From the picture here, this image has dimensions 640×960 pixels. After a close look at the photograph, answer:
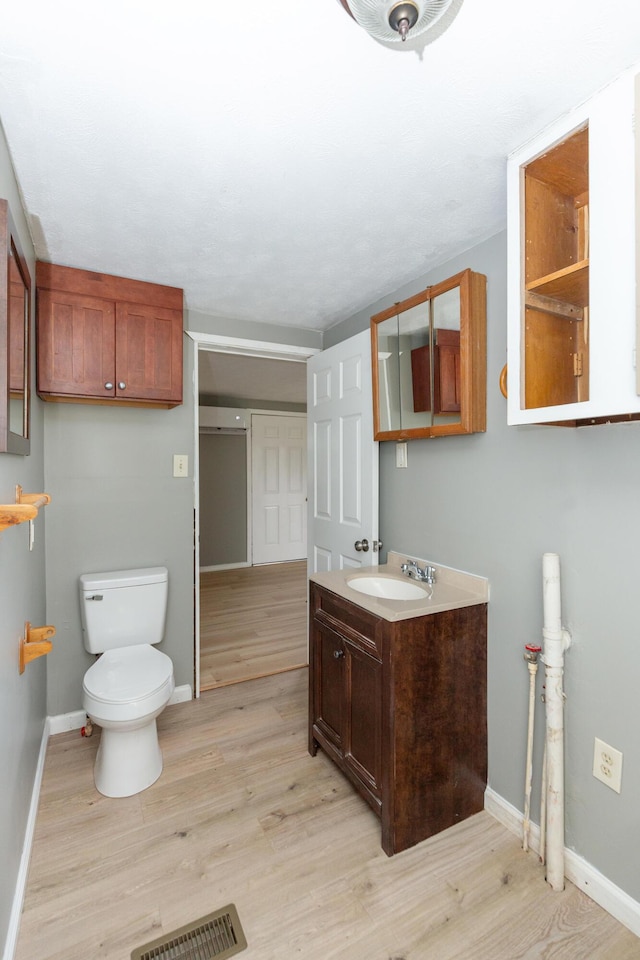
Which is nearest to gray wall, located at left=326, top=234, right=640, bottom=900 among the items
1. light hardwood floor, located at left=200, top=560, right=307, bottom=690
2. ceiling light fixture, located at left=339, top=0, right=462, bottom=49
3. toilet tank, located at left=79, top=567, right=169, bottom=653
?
ceiling light fixture, located at left=339, top=0, right=462, bottom=49

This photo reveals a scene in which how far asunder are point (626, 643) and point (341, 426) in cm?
166

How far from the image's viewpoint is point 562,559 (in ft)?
5.10

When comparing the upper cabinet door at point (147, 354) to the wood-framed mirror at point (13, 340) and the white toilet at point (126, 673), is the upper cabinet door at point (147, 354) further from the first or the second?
the white toilet at point (126, 673)

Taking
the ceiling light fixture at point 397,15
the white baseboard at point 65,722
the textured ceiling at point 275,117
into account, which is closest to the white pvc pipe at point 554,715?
the textured ceiling at point 275,117

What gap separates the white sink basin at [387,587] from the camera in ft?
6.77

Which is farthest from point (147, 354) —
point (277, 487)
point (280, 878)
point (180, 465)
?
point (277, 487)

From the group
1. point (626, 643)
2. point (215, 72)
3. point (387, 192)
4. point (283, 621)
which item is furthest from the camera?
point (283, 621)

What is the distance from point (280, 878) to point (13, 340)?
190 cm

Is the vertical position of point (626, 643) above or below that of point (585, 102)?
below

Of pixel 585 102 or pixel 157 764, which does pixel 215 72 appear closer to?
pixel 585 102

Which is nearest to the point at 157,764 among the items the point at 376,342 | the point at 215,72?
the point at 376,342

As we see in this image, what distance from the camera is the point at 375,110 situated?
1155mm

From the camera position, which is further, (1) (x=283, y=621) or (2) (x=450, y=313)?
(1) (x=283, y=621)

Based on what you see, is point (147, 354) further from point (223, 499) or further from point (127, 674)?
point (223, 499)
